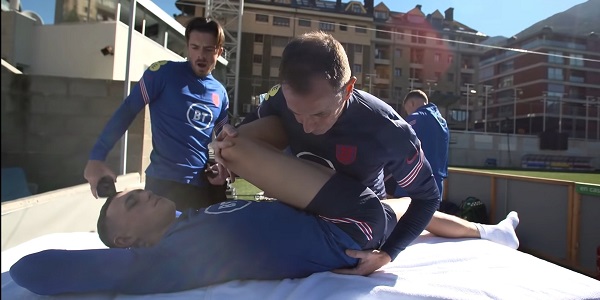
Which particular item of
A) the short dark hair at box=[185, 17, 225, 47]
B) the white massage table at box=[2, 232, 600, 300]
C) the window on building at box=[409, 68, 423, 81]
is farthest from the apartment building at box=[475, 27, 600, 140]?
the short dark hair at box=[185, 17, 225, 47]

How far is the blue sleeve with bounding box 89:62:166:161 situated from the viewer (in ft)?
4.67

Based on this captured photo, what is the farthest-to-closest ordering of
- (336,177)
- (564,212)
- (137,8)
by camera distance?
(564,212) → (137,8) → (336,177)

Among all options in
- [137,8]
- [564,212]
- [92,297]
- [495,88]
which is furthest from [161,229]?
[495,88]

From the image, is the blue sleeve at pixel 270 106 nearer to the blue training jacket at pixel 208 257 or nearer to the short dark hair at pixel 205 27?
the blue training jacket at pixel 208 257

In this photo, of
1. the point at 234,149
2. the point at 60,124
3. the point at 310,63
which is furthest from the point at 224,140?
the point at 60,124

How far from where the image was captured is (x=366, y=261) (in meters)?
1.24

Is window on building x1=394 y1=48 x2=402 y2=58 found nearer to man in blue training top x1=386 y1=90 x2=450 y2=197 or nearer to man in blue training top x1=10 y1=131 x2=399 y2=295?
man in blue training top x1=386 y1=90 x2=450 y2=197

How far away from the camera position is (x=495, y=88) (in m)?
38.3

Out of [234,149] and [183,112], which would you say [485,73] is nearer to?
[183,112]

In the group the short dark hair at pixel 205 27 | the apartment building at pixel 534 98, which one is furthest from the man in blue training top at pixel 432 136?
the apartment building at pixel 534 98

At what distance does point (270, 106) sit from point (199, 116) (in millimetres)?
546

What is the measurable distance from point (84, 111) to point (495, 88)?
42600 millimetres

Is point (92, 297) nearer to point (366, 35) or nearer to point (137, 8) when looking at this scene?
point (137, 8)

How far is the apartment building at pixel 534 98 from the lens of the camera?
1044 inches
